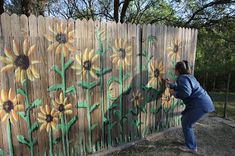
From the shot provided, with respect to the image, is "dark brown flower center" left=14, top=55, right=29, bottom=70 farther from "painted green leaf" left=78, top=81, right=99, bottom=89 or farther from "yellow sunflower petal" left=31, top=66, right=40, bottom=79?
"painted green leaf" left=78, top=81, right=99, bottom=89

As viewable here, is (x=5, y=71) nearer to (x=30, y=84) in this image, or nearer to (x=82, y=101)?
(x=30, y=84)

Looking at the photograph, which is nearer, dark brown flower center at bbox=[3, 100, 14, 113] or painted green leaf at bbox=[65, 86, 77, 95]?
dark brown flower center at bbox=[3, 100, 14, 113]

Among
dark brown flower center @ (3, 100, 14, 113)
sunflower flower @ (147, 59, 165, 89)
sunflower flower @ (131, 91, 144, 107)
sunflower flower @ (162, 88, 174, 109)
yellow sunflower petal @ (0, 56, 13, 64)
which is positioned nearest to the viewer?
yellow sunflower petal @ (0, 56, 13, 64)

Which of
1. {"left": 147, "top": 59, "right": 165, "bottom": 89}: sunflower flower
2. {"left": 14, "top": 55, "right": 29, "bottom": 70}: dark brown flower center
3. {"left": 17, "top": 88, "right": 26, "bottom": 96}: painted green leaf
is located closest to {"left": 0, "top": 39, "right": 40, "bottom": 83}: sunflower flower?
{"left": 14, "top": 55, "right": 29, "bottom": 70}: dark brown flower center

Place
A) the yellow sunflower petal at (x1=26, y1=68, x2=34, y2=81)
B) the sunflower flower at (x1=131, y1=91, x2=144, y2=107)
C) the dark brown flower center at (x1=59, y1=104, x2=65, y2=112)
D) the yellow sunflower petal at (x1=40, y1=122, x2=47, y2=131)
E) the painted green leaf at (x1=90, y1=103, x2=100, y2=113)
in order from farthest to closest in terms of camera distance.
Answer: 1. the sunflower flower at (x1=131, y1=91, x2=144, y2=107)
2. the painted green leaf at (x1=90, y1=103, x2=100, y2=113)
3. the dark brown flower center at (x1=59, y1=104, x2=65, y2=112)
4. the yellow sunflower petal at (x1=40, y1=122, x2=47, y2=131)
5. the yellow sunflower petal at (x1=26, y1=68, x2=34, y2=81)

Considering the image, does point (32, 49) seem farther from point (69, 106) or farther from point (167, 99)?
point (167, 99)

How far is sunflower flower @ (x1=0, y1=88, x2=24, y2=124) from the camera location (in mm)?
2412

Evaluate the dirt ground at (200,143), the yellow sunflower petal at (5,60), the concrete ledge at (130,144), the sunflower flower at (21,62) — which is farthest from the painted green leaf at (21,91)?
the dirt ground at (200,143)

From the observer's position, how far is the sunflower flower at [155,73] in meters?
3.83

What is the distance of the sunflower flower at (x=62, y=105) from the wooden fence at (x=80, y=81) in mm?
14

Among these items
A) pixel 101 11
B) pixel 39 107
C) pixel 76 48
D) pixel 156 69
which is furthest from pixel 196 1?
pixel 39 107

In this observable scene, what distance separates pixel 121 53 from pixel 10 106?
1753mm

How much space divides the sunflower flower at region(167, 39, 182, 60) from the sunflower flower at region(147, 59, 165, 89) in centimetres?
34

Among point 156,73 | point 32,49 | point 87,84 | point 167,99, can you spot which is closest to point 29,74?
point 32,49
